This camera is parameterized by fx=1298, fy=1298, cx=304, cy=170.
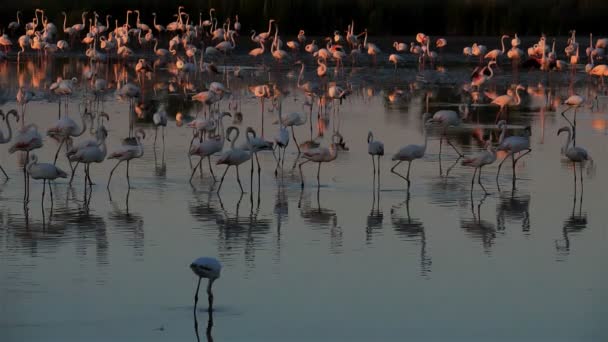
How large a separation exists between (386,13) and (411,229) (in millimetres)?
25893

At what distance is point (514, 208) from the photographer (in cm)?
1095

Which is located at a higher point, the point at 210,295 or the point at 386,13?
the point at 386,13

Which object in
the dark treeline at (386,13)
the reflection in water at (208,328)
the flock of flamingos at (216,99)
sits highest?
the dark treeline at (386,13)

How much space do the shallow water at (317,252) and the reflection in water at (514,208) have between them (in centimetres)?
2

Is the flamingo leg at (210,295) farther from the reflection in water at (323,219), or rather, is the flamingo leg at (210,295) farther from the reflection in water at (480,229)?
the reflection in water at (480,229)

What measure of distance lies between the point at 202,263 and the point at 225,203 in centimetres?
391

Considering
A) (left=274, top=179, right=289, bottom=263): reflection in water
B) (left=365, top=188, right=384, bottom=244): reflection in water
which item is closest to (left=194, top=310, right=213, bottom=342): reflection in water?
(left=274, top=179, right=289, bottom=263): reflection in water

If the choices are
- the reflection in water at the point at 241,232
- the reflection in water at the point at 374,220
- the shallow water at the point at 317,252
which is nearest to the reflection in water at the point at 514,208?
the shallow water at the point at 317,252

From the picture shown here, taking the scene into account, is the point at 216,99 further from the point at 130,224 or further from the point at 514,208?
the point at 130,224

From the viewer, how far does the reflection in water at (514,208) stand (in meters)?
10.4

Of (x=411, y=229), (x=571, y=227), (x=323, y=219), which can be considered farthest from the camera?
(x=323, y=219)

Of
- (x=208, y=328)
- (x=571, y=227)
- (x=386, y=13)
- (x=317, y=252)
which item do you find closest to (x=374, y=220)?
(x=317, y=252)

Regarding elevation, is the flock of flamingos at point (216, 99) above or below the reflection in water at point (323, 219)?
above

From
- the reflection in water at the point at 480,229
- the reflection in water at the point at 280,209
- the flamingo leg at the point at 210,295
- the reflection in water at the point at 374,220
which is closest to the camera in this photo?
the flamingo leg at the point at 210,295
